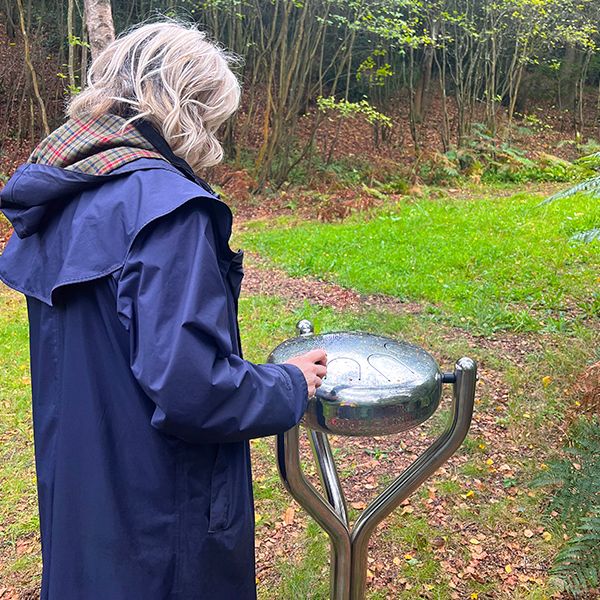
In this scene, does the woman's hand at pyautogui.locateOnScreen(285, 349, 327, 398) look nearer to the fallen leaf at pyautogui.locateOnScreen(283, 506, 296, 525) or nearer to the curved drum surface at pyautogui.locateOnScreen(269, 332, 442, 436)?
the curved drum surface at pyautogui.locateOnScreen(269, 332, 442, 436)

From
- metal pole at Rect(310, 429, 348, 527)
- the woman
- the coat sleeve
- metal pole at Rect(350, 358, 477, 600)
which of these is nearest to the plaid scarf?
the woman

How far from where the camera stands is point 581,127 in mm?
18656

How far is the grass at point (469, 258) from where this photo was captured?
5.78 metres

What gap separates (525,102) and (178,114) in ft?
67.4

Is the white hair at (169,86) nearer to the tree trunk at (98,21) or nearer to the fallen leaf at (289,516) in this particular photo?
the fallen leaf at (289,516)

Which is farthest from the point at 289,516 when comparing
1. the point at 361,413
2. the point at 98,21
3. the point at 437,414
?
Result: the point at 98,21

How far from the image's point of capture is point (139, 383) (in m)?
1.36

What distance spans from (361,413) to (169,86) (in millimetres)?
988

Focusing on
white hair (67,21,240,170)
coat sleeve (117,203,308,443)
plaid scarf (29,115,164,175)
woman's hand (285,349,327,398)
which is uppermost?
white hair (67,21,240,170)

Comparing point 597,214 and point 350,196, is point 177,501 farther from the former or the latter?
point 350,196

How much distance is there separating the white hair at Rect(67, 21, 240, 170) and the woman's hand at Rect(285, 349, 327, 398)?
578mm

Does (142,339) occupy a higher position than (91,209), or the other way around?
(91,209)

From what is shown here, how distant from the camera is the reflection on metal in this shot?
178 cm

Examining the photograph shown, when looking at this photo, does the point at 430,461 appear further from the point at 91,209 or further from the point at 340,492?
the point at 91,209
